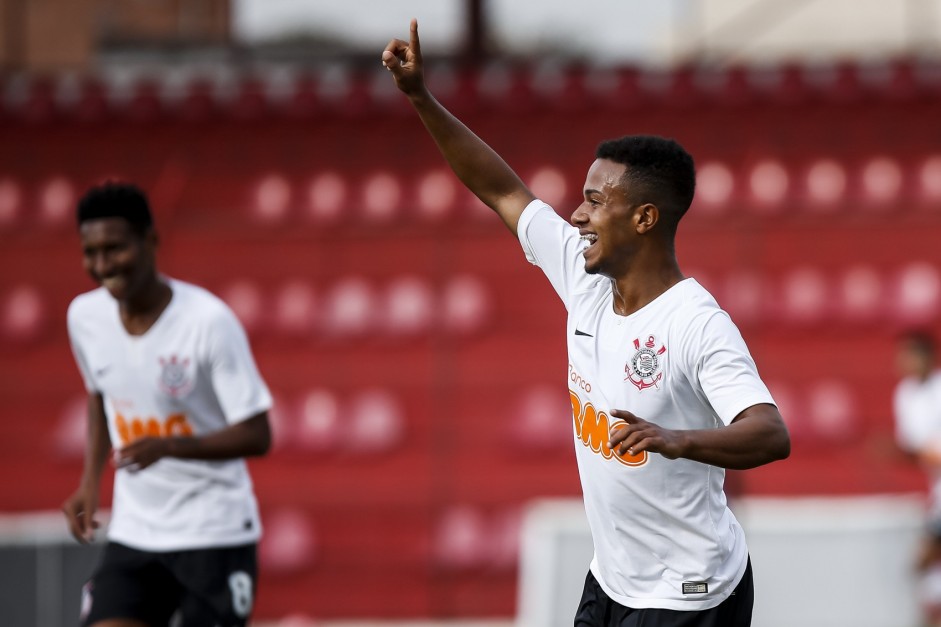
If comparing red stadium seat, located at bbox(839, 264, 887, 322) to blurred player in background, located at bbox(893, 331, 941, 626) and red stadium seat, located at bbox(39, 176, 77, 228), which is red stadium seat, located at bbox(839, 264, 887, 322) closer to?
blurred player in background, located at bbox(893, 331, 941, 626)

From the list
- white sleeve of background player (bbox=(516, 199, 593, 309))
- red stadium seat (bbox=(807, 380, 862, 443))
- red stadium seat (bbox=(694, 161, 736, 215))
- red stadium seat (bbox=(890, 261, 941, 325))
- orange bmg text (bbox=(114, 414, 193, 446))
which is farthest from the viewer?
red stadium seat (bbox=(694, 161, 736, 215))

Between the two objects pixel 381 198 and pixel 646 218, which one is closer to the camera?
pixel 646 218

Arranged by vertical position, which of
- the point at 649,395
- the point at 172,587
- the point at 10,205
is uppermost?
the point at 10,205

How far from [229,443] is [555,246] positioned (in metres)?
1.24

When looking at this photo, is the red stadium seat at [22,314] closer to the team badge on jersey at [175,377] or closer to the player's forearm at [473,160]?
the team badge on jersey at [175,377]

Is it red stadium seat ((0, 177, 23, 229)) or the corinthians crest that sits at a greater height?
red stadium seat ((0, 177, 23, 229))

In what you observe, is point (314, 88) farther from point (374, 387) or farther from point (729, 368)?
point (729, 368)

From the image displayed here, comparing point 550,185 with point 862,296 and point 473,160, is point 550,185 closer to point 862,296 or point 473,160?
point 862,296

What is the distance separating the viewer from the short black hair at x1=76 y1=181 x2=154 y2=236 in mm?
4426

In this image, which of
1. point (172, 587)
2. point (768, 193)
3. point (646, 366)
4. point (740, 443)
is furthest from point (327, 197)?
point (740, 443)

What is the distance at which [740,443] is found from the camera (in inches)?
120

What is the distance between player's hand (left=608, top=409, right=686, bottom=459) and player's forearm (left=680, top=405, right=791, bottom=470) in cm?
2

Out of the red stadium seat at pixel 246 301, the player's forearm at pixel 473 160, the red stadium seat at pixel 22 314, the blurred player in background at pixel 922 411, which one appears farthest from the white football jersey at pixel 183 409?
the red stadium seat at pixel 22 314

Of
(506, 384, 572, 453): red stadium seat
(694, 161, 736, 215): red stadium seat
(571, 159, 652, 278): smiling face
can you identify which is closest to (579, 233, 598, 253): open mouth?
(571, 159, 652, 278): smiling face
